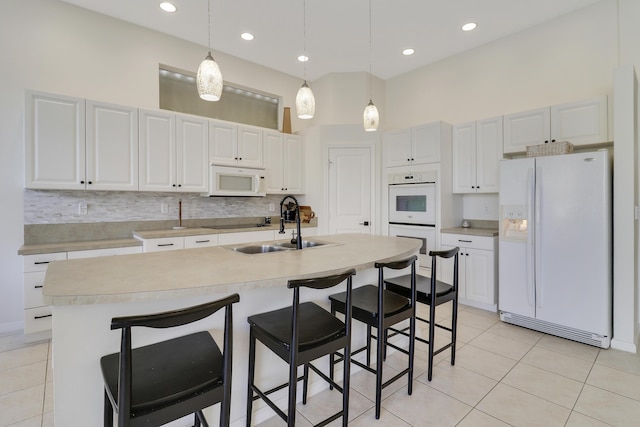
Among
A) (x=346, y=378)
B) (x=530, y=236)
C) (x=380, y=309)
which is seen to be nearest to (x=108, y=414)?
(x=346, y=378)

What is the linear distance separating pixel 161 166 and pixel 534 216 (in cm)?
401

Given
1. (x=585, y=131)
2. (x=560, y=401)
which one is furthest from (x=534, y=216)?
(x=560, y=401)

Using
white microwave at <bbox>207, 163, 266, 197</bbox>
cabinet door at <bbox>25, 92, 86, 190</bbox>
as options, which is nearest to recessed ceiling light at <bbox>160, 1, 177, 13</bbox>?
cabinet door at <bbox>25, 92, 86, 190</bbox>

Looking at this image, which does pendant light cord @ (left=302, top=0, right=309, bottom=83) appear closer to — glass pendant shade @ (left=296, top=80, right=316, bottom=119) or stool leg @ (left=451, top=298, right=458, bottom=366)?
glass pendant shade @ (left=296, top=80, right=316, bottom=119)

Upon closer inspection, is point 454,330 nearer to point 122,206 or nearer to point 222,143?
point 222,143

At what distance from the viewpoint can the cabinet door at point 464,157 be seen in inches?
153

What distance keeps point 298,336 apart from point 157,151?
3.02m

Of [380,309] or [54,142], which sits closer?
[380,309]

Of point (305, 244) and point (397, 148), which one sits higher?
point (397, 148)

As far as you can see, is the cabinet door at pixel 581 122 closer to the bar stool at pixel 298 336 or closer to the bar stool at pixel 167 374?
the bar stool at pixel 298 336

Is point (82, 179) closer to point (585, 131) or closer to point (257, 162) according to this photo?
point (257, 162)

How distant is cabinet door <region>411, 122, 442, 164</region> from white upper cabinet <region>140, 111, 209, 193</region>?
2.76 meters

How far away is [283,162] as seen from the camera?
4.61m

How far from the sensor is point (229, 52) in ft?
14.0
